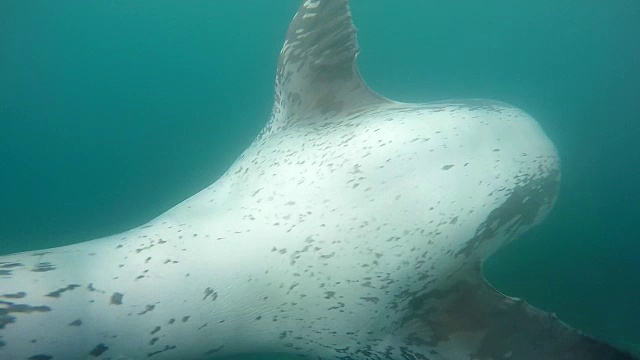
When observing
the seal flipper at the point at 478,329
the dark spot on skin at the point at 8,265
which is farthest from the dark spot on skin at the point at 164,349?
the seal flipper at the point at 478,329

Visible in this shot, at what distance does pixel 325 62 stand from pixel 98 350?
7.12 ft

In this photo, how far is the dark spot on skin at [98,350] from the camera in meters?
1.73

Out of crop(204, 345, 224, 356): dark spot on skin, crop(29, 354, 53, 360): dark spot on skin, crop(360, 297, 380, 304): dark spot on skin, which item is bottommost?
crop(204, 345, 224, 356): dark spot on skin

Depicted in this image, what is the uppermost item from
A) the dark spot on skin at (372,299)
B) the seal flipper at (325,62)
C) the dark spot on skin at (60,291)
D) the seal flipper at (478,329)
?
the seal flipper at (325,62)

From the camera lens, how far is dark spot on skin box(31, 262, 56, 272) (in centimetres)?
178

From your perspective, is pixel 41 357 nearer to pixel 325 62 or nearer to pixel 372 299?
pixel 372 299

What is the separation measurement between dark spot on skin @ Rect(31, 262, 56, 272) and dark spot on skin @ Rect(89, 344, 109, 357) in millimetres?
383

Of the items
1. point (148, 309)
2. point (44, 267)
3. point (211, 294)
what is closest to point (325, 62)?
point (211, 294)

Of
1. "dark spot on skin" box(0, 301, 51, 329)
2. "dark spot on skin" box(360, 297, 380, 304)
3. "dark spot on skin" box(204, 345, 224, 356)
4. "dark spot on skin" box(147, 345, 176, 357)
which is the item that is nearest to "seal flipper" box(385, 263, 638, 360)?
"dark spot on skin" box(360, 297, 380, 304)

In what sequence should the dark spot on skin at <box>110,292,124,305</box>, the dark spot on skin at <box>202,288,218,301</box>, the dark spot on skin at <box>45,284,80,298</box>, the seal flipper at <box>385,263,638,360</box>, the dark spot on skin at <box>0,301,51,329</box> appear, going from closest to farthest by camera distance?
the dark spot on skin at <box>0,301,51,329</box>
the dark spot on skin at <box>45,284,80,298</box>
the dark spot on skin at <box>110,292,124,305</box>
the dark spot on skin at <box>202,288,218,301</box>
the seal flipper at <box>385,263,638,360</box>

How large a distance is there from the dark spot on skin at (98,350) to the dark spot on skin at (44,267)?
0.38m

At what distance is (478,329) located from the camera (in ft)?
7.95

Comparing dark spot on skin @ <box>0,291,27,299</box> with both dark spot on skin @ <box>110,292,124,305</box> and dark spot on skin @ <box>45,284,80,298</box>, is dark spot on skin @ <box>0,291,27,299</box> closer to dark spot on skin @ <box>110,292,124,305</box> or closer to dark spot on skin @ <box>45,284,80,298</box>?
dark spot on skin @ <box>45,284,80,298</box>

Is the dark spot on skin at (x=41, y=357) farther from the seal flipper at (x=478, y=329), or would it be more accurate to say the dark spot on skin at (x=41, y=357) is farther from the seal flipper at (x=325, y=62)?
the seal flipper at (x=325, y=62)
